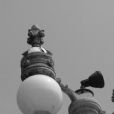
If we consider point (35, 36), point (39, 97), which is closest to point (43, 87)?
point (39, 97)

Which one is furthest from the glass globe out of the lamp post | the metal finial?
the metal finial

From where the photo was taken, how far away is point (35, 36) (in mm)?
6270

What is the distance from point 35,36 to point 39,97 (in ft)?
6.09

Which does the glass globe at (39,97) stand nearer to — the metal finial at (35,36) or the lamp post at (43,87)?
the lamp post at (43,87)

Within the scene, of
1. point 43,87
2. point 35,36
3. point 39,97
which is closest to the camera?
point 39,97

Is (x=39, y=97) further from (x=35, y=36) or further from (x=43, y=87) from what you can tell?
(x=35, y=36)

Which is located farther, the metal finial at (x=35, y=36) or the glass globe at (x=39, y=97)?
the metal finial at (x=35, y=36)

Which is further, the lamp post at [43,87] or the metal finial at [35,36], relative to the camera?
the metal finial at [35,36]

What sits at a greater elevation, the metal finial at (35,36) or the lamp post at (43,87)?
the metal finial at (35,36)

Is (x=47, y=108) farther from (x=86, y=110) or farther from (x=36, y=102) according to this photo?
(x=86, y=110)

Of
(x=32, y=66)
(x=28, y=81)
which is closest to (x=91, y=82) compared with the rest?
(x=32, y=66)

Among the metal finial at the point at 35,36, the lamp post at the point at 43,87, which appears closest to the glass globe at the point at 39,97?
the lamp post at the point at 43,87

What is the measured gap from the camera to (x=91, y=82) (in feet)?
19.8

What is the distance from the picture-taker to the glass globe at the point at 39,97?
454 centimetres
